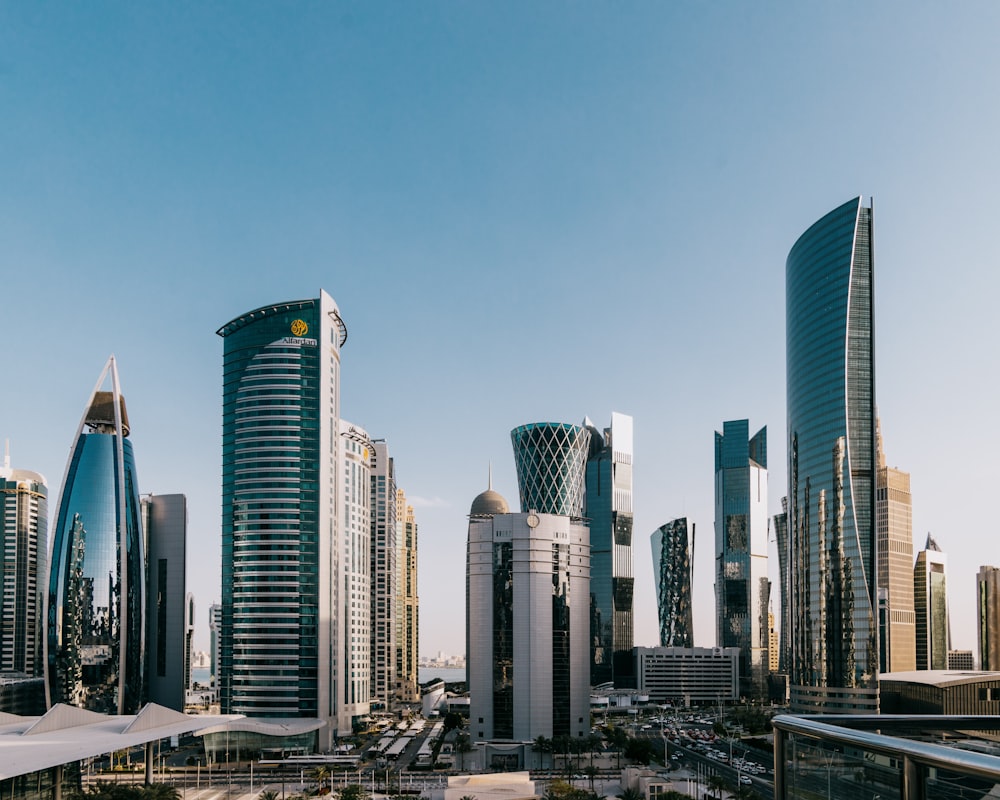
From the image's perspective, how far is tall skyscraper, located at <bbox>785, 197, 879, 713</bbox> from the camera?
132 m

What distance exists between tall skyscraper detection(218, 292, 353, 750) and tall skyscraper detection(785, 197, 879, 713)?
71096 mm

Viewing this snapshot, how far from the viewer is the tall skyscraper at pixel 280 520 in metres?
143

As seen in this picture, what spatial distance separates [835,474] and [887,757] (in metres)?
124

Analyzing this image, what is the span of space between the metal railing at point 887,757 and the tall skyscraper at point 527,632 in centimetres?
11212

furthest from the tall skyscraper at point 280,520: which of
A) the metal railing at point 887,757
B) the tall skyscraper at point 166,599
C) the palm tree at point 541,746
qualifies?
the metal railing at point 887,757

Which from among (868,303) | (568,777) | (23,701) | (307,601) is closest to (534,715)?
(568,777)

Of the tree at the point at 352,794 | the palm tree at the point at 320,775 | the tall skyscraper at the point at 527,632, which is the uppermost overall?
the tall skyscraper at the point at 527,632

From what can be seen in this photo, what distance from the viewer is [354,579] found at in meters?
164

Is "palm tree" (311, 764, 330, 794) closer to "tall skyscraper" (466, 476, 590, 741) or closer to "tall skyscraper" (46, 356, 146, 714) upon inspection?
"tall skyscraper" (466, 476, 590, 741)

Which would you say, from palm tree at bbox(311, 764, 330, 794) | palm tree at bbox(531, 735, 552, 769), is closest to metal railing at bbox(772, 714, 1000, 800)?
palm tree at bbox(311, 764, 330, 794)

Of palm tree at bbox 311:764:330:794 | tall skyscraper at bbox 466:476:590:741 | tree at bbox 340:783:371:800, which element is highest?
tall skyscraper at bbox 466:476:590:741

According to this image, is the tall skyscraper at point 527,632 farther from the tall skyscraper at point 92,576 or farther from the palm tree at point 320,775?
the tall skyscraper at point 92,576

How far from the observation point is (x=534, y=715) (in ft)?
429

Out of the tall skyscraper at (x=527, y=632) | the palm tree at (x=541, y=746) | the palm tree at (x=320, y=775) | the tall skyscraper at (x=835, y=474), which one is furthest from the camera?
the tall skyscraper at (x=835, y=474)
